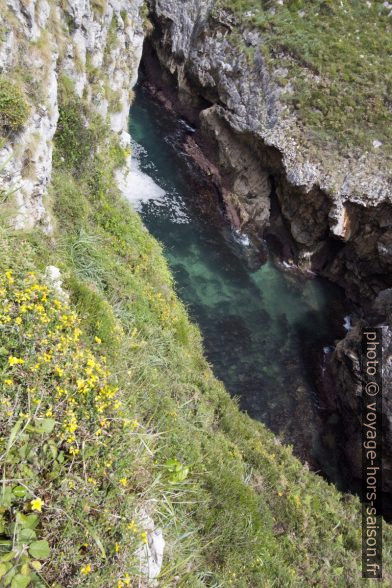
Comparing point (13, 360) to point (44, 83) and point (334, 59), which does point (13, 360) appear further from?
point (334, 59)

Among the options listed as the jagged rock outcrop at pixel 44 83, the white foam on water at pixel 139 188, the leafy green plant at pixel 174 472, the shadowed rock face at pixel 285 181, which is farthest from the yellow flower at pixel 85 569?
the white foam on water at pixel 139 188

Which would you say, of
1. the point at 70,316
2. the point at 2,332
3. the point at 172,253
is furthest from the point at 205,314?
the point at 2,332

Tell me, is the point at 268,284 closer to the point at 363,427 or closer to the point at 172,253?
the point at 172,253

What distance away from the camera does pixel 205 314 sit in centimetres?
2053

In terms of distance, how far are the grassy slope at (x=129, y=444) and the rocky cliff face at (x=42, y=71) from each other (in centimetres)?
96

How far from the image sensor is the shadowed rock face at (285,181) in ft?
75.9

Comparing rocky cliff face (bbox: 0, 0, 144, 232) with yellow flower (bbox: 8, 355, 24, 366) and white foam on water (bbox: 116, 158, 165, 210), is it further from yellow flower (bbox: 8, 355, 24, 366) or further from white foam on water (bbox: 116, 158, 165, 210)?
white foam on water (bbox: 116, 158, 165, 210)

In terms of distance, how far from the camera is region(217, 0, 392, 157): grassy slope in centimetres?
2505

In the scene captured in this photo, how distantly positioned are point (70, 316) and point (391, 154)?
2349 centimetres

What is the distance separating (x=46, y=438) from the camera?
4.72m

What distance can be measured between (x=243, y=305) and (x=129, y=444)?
1712 centimetres

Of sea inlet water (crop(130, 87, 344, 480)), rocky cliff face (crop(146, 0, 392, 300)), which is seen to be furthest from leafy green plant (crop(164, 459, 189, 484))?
rocky cliff face (crop(146, 0, 392, 300))

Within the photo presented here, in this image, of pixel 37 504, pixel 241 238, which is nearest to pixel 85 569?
pixel 37 504

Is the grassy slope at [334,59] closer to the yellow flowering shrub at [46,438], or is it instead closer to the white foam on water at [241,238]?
the white foam on water at [241,238]
